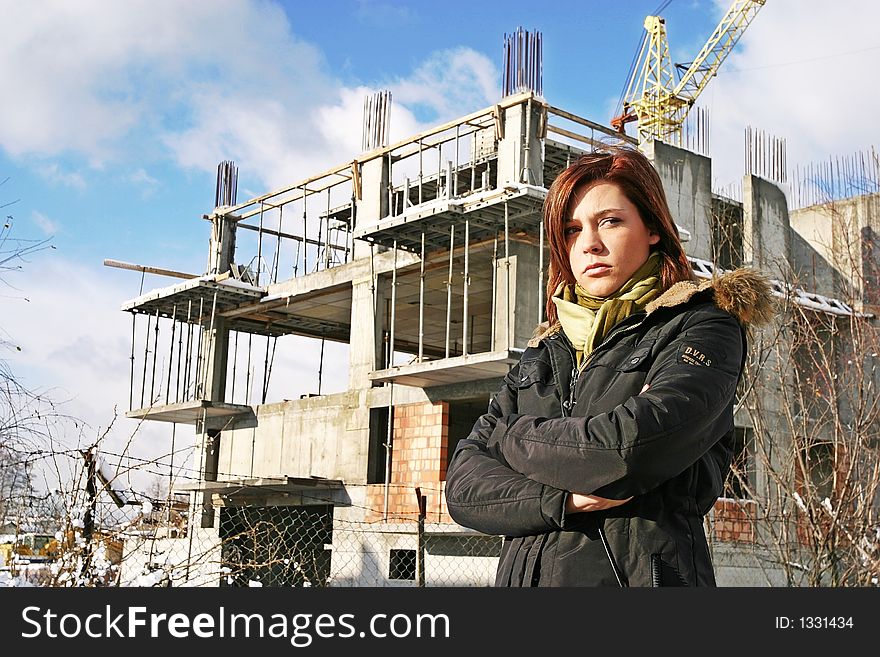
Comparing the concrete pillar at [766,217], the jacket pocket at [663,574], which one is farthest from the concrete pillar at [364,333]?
the jacket pocket at [663,574]

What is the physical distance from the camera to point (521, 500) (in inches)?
82.2

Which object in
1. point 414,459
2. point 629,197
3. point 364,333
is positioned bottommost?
point 414,459

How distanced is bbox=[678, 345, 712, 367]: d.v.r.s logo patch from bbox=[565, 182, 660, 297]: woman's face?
11.2 inches

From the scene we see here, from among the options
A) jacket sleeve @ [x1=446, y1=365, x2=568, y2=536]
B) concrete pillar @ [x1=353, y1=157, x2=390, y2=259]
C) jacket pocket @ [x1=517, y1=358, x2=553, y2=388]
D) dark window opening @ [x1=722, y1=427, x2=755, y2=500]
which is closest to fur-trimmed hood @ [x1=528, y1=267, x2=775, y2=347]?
jacket pocket @ [x1=517, y1=358, x2=553, y2=388]

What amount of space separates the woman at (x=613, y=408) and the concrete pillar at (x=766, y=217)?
2022 cm

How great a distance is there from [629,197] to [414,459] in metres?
18.8

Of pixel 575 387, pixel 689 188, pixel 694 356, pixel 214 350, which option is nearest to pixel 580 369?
pixel 575 387

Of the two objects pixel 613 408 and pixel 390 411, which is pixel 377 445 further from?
pixel 613 408

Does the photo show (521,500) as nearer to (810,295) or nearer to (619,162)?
(619,162)

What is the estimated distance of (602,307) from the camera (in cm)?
224

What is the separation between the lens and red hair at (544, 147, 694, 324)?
2.31m

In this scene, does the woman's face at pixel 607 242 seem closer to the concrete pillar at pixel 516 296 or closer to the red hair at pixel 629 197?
the red hair at pixel 629 197

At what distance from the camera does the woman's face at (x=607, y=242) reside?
90.0 inches
